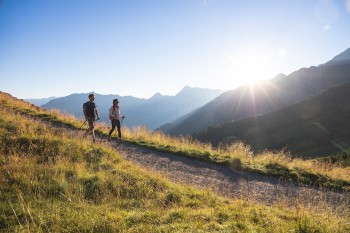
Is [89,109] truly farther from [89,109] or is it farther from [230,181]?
[230,181]

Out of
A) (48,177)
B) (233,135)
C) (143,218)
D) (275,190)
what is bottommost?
(233,135)

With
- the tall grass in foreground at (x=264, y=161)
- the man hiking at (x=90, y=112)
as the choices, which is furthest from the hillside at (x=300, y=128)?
the man hiking at (x=90, y=112)

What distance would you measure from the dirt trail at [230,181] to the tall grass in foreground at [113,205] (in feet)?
4.67

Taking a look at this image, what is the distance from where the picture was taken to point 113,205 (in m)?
6.88

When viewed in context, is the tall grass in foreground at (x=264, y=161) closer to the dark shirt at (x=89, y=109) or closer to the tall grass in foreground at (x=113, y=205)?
the dark shirt at (x=89, y=109)

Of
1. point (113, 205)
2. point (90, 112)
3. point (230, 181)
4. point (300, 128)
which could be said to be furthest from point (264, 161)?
point (300, 128)

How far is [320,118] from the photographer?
14388 cm

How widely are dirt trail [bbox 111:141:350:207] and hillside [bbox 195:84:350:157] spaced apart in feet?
332

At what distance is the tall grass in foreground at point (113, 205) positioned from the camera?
5.61 metres

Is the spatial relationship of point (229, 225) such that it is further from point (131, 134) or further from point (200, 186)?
point (131, 134)

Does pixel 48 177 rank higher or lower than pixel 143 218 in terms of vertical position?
higher

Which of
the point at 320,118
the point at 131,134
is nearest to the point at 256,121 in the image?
the point at 320,118

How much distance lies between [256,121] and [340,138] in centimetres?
4982

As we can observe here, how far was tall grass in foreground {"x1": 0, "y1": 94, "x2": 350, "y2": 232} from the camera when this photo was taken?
561 centimetres
